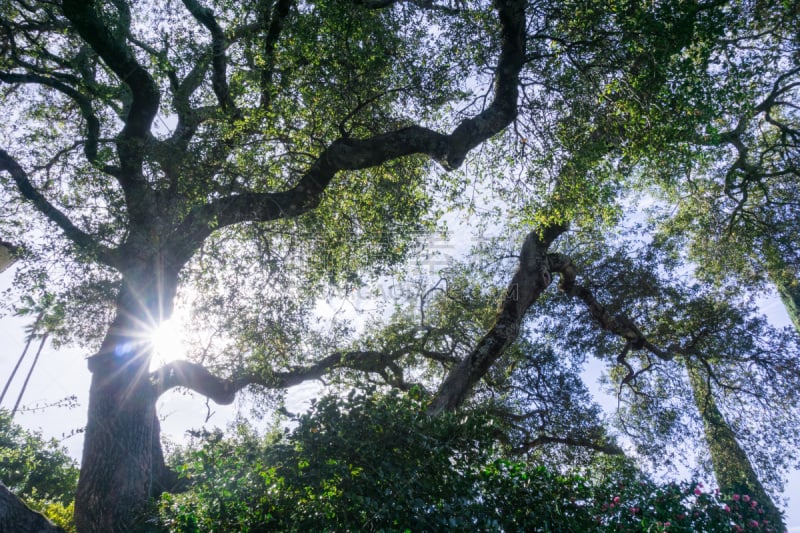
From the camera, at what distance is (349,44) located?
735cm

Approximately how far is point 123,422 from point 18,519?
5.77ft

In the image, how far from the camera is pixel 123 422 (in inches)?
224

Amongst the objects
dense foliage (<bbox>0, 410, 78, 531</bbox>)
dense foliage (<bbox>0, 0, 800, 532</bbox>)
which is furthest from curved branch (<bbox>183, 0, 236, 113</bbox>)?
dense foliage (<bbox>0, 410, 78, 531</bbox>)

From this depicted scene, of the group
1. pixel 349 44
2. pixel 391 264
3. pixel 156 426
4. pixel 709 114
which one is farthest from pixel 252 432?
pixel 709 114

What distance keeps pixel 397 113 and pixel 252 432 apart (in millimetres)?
8308

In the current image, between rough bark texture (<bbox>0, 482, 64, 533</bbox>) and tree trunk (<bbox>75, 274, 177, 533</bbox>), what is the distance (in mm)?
852

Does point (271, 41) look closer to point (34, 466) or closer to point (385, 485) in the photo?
point (385, 485)

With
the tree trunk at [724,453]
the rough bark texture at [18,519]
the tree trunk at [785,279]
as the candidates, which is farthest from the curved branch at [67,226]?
the tree trunk at [785,279]

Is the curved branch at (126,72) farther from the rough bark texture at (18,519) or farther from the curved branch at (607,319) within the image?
the curved branch at (607,319)

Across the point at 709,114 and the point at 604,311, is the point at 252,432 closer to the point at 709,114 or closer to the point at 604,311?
the point at 604,311

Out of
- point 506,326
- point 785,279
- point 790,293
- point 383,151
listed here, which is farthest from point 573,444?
point 383,151

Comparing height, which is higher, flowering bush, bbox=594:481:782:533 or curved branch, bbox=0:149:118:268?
curved branch, bbox=0:149:118:268

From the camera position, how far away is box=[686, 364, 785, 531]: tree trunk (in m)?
9.52

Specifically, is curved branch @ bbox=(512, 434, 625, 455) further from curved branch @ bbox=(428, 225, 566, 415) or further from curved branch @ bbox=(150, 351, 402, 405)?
curved branch @ bbox=(150, 351, 402, 405)
